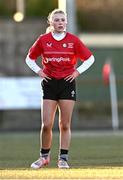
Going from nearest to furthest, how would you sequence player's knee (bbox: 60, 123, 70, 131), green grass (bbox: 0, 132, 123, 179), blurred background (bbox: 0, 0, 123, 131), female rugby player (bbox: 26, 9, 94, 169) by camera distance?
green grass (bbox: 0, 132, 123, 179)
female rugby player (bbox: 26, 9, 94, 169)
player's knee (bbox: 60, 123, 70, 131)
blurred background (bbox: 0, 0, 123, 131)

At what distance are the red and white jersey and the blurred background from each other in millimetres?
15575

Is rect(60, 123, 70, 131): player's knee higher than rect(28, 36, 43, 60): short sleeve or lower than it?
lower

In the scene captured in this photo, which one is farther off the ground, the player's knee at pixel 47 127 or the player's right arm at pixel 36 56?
the player's right arm at pixel 36 56

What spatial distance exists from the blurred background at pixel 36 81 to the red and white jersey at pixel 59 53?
613 inches

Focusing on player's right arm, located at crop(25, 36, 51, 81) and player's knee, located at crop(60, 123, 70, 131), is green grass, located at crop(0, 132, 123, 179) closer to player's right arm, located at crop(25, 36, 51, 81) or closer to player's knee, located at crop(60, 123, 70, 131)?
player's knee, located at crop(60, 123, 70, 131)

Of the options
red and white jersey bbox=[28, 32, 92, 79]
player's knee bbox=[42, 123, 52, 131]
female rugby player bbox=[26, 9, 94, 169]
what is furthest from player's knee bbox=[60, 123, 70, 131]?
red and white jersey bbox=[28, 32, 92, 79]

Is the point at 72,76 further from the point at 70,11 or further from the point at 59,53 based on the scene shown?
the point at 70,11

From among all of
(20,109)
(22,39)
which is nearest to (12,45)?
(22,39)

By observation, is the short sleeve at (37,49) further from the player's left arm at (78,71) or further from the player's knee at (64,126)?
the player's knee at (64,126)

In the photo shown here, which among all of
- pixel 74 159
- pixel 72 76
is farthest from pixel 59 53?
pixel 74 159

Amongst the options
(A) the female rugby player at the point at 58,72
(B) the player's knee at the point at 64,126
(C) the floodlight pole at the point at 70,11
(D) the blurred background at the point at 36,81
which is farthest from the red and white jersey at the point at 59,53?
(C) the floodlight pole at the point at 70,11

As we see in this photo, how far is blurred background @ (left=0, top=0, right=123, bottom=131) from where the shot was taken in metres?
28.8

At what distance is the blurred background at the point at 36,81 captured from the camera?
28.8 metres

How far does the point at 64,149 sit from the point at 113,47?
31172 mm
